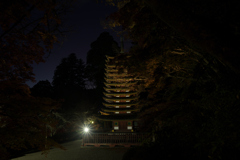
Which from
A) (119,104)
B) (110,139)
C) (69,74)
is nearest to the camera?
(110,139)

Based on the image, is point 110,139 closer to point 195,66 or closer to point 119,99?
point 119,99

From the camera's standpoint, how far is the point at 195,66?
5.54m

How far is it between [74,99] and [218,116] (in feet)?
83.9

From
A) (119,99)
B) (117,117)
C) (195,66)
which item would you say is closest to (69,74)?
(119,99)

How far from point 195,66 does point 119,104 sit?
13791 mm

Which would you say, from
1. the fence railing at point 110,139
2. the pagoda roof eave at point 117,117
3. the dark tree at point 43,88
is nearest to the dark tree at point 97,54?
the dark tree at point 43,88

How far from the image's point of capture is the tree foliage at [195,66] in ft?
6.08

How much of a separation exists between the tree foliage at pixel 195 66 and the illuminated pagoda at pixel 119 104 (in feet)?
29.8

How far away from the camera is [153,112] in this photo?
25.1ft

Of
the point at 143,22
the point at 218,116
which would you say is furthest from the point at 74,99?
the point at 218,116

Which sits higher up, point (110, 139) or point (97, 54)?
point (97, 54)

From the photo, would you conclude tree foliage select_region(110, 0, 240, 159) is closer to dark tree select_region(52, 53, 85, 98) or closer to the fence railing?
the fence railing

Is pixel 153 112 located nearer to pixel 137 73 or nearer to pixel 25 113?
pixel 137 73

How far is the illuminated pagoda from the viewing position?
17.2 meters
